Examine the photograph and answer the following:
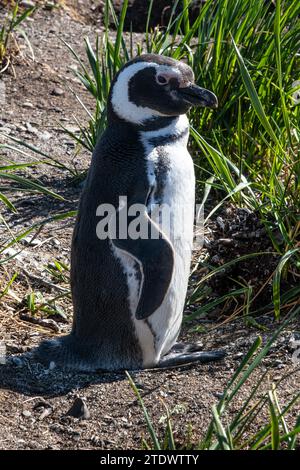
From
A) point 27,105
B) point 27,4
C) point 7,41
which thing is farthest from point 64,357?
point 27,4

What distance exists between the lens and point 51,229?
4383mm

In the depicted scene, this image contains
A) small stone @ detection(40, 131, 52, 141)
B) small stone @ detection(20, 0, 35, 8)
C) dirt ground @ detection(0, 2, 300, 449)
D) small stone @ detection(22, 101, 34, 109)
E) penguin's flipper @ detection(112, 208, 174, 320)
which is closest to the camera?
dirt ground @ detection(0, 2, 300, 449)

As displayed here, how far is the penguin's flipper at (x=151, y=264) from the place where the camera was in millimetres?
3193

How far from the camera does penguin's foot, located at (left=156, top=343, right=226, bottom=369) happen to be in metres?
3.33

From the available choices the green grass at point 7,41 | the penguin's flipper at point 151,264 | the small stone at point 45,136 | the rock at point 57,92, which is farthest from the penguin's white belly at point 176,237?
the green grass at point 7,41

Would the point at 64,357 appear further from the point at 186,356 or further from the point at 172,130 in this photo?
the point at 172,130

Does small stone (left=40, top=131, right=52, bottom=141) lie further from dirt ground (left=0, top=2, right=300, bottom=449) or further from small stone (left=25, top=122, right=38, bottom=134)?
dirt ground (left=0, top=2, right=300, bottom=449)

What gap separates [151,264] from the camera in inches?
126

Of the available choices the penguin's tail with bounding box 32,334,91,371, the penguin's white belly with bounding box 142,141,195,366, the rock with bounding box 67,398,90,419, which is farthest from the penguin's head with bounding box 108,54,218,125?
the rock with bounding box 67,398,90,419

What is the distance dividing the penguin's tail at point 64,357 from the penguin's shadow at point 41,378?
0.02 metres

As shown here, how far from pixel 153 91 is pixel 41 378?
0.99 m

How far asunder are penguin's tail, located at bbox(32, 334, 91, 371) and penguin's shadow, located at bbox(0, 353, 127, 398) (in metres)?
0.02
